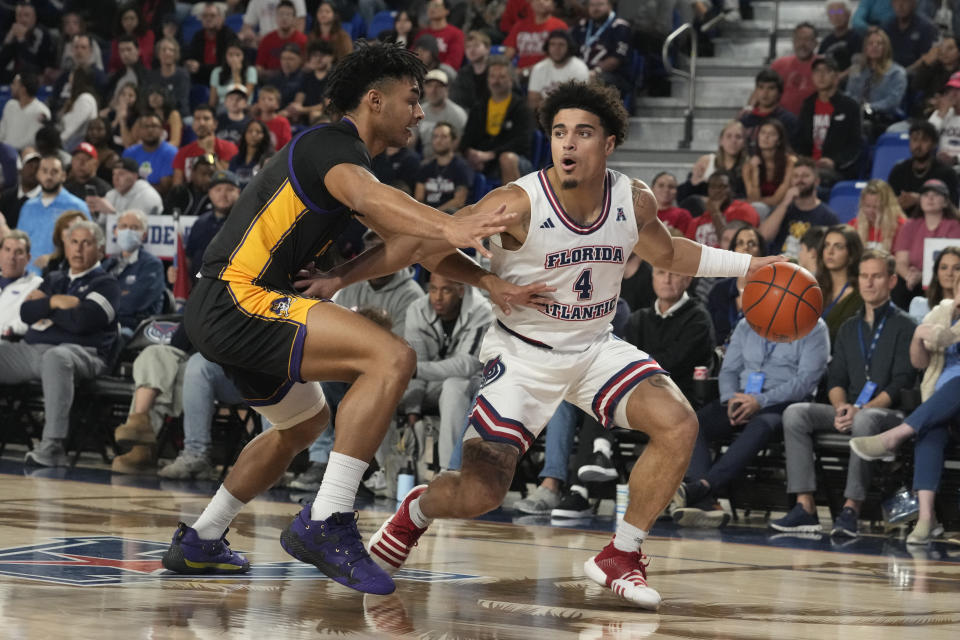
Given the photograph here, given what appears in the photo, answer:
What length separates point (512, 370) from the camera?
4.77 metres

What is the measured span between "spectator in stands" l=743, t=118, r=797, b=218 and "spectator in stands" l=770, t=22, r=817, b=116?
137 cm

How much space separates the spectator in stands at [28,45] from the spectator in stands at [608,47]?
23.4 ft

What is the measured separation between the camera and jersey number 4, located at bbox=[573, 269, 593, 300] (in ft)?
15.5

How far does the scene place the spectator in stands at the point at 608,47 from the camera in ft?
40.6

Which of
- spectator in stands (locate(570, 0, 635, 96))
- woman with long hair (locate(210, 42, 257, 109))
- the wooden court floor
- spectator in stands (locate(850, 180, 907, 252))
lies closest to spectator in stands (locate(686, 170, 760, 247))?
spectator in stands (locate(850, 180, 907, 252))

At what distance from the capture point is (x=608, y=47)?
40.8 feet

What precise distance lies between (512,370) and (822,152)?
272 inches

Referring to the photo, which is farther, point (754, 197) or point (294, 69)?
point (294, 69)

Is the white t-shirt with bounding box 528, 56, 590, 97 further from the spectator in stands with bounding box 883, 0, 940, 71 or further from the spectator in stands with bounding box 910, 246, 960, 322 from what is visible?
the spectator in stands with bounding box 910, 246, 960, 322

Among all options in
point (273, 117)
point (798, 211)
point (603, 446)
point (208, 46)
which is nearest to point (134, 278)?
point (273, 117)

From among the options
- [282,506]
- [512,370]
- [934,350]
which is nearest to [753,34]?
[934,350]

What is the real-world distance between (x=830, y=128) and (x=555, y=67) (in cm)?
262

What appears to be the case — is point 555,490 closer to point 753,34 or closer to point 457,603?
point 457,603

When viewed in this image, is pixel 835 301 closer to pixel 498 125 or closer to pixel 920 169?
pixel 920 169
